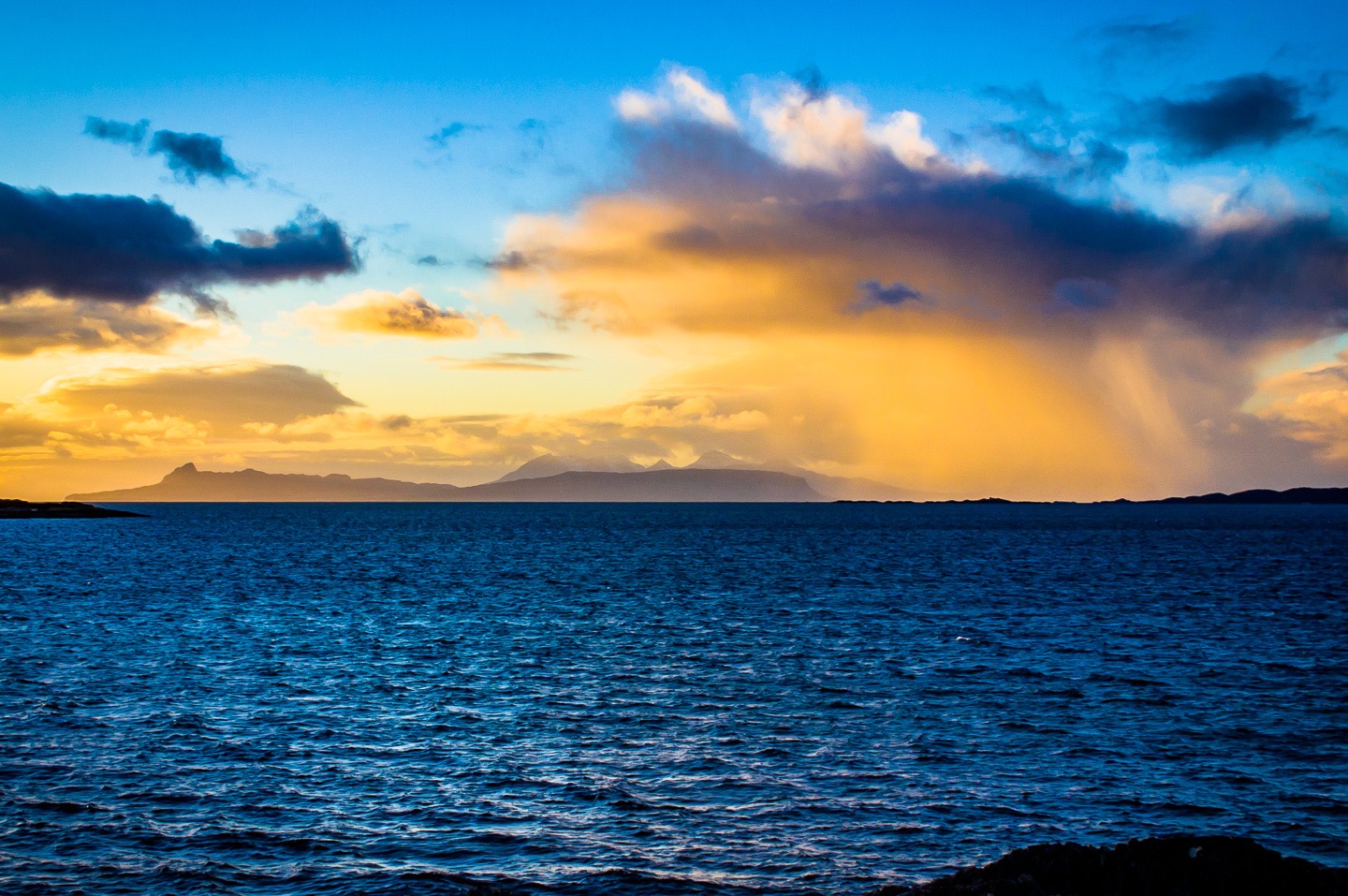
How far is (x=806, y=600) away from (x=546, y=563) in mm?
47215

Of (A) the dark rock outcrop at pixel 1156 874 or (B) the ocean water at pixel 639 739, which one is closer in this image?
(A) the dark rock outcrop at pixel 1156 874

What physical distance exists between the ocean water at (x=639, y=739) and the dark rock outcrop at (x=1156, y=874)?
166 inches

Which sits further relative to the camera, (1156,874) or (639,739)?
(639,739)

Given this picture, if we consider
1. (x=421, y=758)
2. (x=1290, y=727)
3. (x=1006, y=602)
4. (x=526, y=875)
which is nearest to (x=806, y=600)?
(x=1006, y=602)

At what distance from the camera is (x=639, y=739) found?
2931 centimetres

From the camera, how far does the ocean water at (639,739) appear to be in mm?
20266

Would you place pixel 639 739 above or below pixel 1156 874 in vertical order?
below

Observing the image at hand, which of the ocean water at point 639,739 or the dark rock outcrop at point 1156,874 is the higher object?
the dark rock outcrop at point 1156,874

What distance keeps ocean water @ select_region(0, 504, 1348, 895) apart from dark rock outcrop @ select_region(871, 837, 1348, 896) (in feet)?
13.8

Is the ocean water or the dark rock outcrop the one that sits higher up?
the dark rock outcrop

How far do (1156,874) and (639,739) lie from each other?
55.1 feet

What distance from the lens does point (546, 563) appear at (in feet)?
366

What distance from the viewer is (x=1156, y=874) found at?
586 inches

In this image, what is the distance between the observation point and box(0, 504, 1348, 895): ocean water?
2027 centimetres
